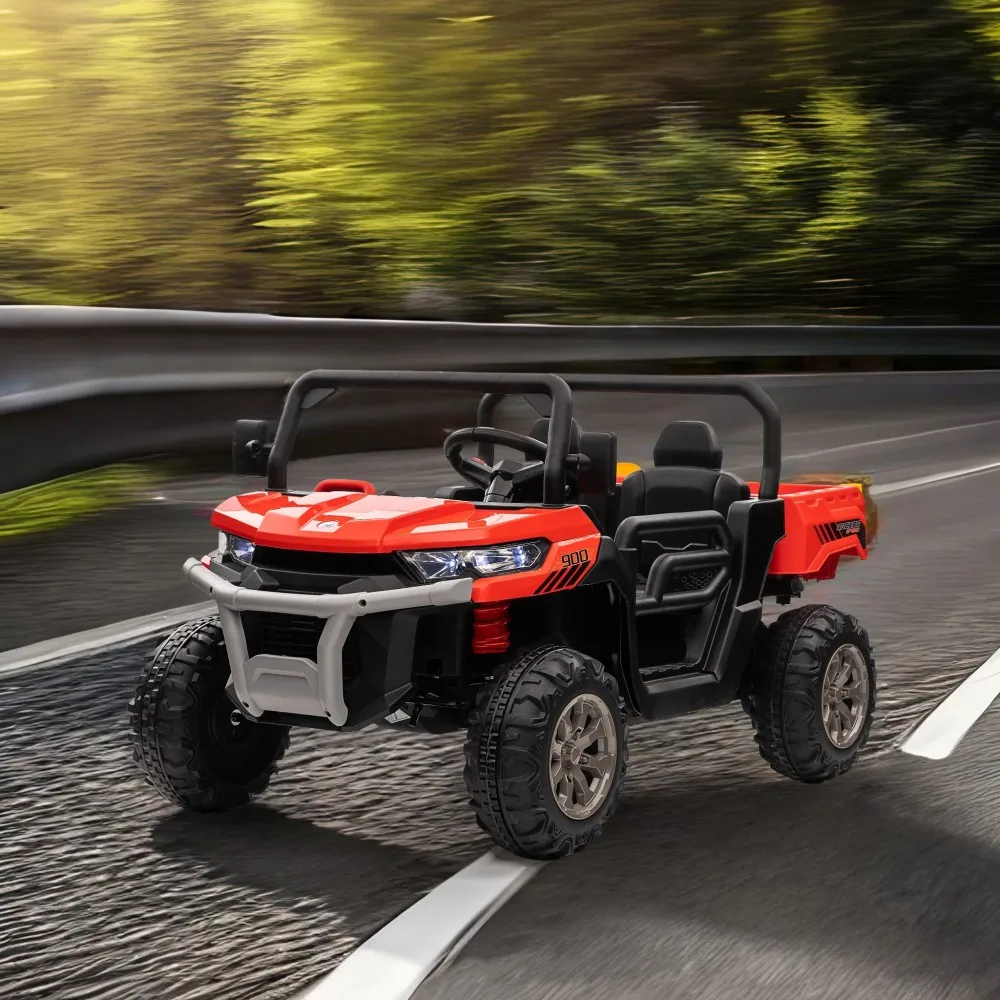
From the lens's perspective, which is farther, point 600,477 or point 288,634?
point 600,477

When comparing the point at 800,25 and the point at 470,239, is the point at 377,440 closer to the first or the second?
the point at 470,239

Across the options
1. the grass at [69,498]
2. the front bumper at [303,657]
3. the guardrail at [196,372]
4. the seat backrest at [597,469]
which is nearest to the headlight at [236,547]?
the front bumper at [303,657]

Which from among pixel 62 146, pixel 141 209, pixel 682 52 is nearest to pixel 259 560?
pixel 141 209

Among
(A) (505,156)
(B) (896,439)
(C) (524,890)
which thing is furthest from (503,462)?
(A) (505,156)

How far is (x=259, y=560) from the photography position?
5281 millimetres

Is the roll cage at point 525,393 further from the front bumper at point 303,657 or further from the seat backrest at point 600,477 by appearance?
the front bumper at point 303,657

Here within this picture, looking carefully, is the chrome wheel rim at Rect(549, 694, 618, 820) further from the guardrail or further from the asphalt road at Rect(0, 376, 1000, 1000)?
the guardrail

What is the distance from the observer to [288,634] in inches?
202

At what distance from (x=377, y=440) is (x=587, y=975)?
9.37 metres

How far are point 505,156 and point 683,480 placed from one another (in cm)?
2197

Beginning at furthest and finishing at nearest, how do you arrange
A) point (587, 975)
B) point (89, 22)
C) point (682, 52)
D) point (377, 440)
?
1. point (682, 52)
2. point (89, 22)
3. point (377, 440)
4. point (587, 975)

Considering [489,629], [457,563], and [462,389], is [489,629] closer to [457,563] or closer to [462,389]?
[457,563]

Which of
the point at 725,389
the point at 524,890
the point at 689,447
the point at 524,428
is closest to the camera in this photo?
the point at 524,890

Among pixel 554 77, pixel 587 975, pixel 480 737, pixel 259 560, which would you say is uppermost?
pixel 554 77
